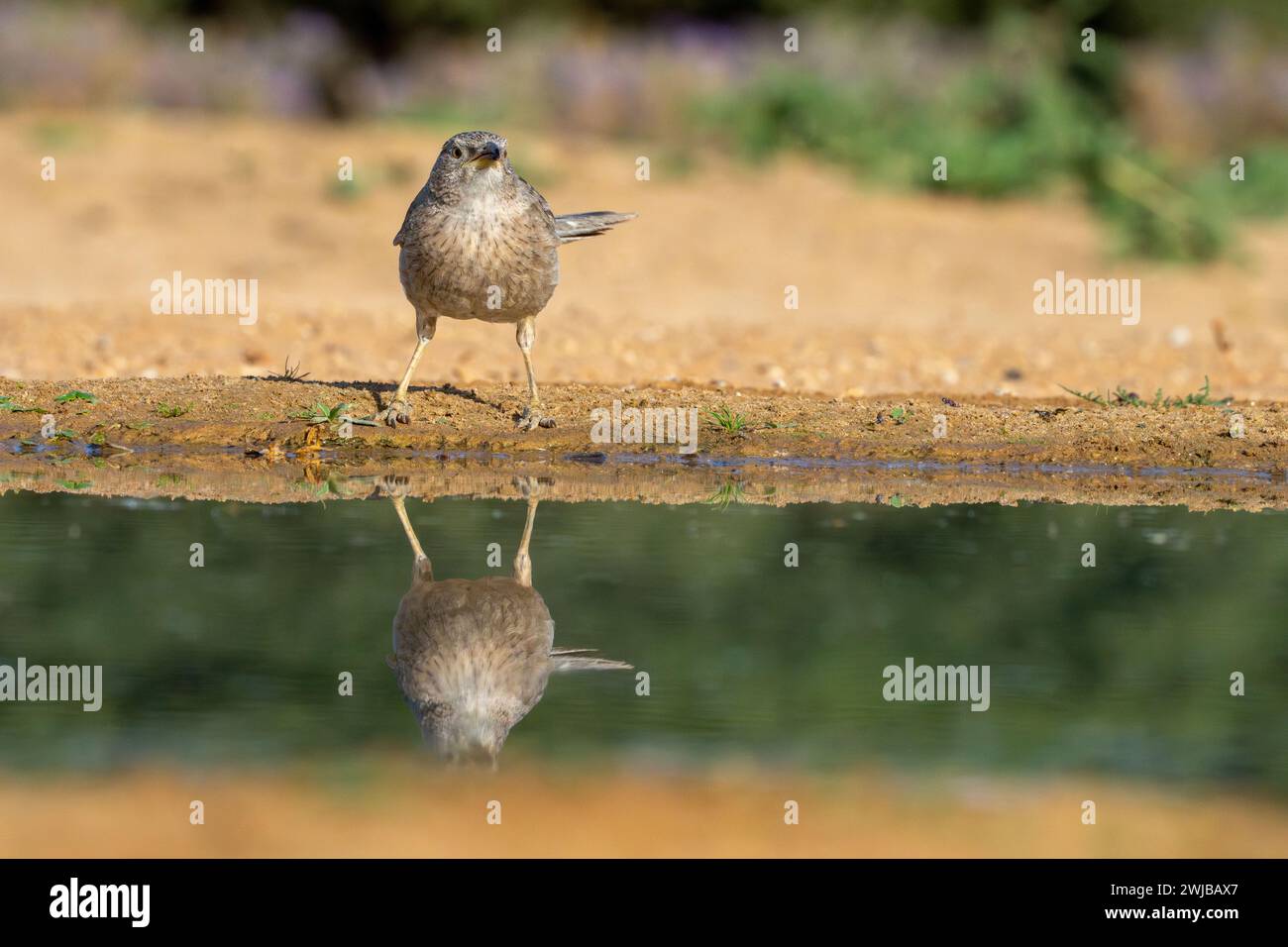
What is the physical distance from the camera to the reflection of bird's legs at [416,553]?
752 centimetres

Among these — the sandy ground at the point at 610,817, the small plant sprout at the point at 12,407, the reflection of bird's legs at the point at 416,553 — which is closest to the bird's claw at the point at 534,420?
the reflection of bird's legs at the point at 416,553

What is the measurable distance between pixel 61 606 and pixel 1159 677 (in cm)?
368

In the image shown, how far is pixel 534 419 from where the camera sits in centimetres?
1080

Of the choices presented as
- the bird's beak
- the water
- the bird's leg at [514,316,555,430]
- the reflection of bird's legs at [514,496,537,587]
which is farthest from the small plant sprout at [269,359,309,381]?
the reflection of bird's legs at [514,496,537,587]

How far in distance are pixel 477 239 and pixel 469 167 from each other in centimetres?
34

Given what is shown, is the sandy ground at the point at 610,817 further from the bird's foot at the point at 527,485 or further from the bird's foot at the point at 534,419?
the bird's foot at the point at 534,419

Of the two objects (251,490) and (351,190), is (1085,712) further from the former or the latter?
(351,190)

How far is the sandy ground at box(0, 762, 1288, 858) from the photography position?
4.80 m

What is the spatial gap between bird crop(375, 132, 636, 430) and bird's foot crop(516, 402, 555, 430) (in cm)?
78

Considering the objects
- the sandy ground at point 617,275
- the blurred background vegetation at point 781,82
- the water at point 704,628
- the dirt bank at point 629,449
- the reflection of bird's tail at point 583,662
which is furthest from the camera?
the blurred background vegetation at point 781,82

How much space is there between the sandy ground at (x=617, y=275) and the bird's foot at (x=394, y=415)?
2.33m

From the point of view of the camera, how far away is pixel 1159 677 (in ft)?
21.2

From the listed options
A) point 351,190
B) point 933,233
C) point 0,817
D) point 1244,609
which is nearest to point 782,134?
point 933,233

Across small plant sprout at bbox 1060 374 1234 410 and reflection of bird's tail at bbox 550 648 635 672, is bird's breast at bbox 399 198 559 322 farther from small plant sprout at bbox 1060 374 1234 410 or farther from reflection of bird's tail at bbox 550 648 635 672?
reflection of bird's tail at bbox 550 648 635 672
